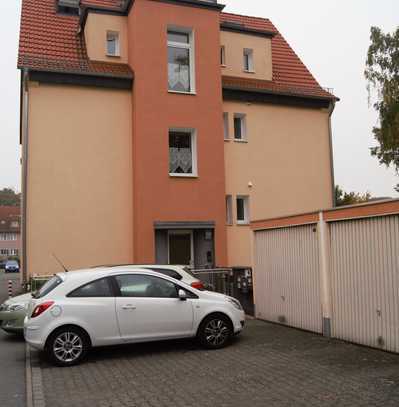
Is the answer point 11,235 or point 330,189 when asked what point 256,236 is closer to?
point 330,189

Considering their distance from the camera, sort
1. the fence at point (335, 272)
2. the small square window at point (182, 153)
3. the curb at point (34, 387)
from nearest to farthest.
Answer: the curb at point (34, 387)
the fence at point (335, 272)
the small square window at point (182, 153)

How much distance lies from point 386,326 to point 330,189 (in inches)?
489

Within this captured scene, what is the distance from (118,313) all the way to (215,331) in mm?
1829

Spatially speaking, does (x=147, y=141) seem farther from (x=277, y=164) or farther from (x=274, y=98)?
(x=274, y=98)

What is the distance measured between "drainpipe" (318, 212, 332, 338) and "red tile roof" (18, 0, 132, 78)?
32.7 feet

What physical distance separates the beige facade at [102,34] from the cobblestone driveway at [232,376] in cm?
1177

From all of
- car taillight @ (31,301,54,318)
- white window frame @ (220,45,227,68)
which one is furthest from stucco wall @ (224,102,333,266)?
car taillight @ (31,301,54,318)

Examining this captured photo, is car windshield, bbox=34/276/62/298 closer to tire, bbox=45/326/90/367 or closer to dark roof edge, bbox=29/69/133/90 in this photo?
tire, bbox=45/326/90/367

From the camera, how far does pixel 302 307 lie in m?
12.1

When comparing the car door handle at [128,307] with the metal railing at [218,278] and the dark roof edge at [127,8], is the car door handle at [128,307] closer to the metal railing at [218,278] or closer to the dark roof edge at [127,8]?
the metal railing at [218,278]

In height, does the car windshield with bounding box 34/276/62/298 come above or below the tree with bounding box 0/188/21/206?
below

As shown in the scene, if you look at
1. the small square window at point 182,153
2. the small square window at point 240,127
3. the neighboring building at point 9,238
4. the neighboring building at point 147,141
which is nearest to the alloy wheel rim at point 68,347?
the neighboring building at point 147,141

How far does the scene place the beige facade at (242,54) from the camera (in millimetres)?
21172

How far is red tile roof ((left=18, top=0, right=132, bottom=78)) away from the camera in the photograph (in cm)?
1834
